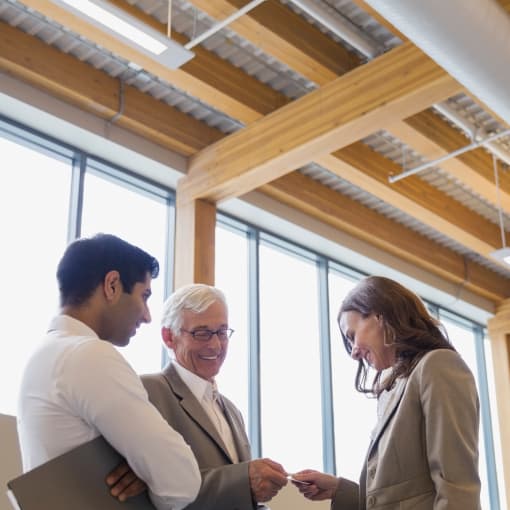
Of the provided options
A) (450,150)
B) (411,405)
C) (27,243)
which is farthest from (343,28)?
(411,405)

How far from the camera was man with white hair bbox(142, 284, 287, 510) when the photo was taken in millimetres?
2602

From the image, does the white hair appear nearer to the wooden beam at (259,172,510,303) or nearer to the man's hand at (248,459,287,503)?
the man's hand at (248,459,287,503)

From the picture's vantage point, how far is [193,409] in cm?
284

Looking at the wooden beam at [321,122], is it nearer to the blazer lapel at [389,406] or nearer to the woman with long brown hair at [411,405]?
the woman with long brown hair at [411,405]

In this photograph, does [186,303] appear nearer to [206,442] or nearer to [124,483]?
[206,442]

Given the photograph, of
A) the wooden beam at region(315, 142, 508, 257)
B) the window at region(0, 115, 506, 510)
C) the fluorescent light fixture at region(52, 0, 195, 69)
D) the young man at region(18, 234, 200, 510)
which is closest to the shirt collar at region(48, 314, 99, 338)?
the young man at region(18, 234, 200, 510)

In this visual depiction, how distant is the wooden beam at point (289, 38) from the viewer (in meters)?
5.31

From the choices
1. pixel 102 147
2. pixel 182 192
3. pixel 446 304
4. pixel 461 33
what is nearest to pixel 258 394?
pixel 182 192

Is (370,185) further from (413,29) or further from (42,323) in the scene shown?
(413,29)

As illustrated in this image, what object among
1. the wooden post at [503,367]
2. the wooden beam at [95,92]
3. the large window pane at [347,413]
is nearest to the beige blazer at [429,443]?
the wooden beam at [95,92]

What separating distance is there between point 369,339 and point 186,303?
0.72m

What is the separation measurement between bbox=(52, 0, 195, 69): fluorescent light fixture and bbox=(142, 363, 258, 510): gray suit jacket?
6.81 feet

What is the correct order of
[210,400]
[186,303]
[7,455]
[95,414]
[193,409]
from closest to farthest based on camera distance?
[95,414] < [193,409] < [210,400] < [186,303] < [7,455]

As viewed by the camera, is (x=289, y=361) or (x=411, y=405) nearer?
(x=411, y=405)
